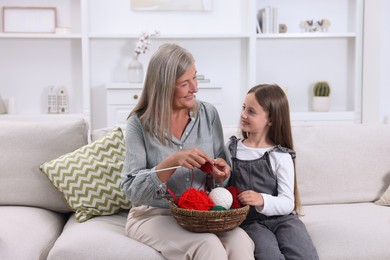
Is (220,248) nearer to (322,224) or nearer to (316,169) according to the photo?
(322,224)

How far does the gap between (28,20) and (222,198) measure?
3749 millimetres

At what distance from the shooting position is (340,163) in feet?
9.57

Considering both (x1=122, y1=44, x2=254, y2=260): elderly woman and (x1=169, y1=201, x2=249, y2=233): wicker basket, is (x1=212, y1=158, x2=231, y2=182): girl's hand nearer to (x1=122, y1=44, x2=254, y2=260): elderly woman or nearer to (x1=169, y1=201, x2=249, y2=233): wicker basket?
(x1=122, y1=44, x2=254, y2=260): elderly woman

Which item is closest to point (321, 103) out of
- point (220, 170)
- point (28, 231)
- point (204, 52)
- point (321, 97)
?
point (321, 97)

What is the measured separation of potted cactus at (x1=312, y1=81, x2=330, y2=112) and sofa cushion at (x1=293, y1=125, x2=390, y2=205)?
2639 mm

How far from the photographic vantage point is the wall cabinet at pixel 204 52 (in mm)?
5387

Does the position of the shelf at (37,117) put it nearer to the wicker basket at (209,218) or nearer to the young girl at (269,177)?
the young girl at (269,177)

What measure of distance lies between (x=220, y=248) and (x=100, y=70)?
3.69m

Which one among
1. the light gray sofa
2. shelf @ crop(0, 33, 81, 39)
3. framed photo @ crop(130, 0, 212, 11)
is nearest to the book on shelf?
framed photo @ crop(130, 0, 212, 11)

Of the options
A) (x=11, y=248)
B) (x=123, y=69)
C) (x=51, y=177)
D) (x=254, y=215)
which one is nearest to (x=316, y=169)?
(x=254, y=215)

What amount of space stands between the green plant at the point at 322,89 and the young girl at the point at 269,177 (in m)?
3.15

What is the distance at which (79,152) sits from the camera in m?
2.74

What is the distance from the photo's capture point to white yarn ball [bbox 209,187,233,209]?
2.11 metres

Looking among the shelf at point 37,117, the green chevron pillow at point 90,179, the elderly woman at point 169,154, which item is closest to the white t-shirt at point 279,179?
the elderly woman at point 169,154
